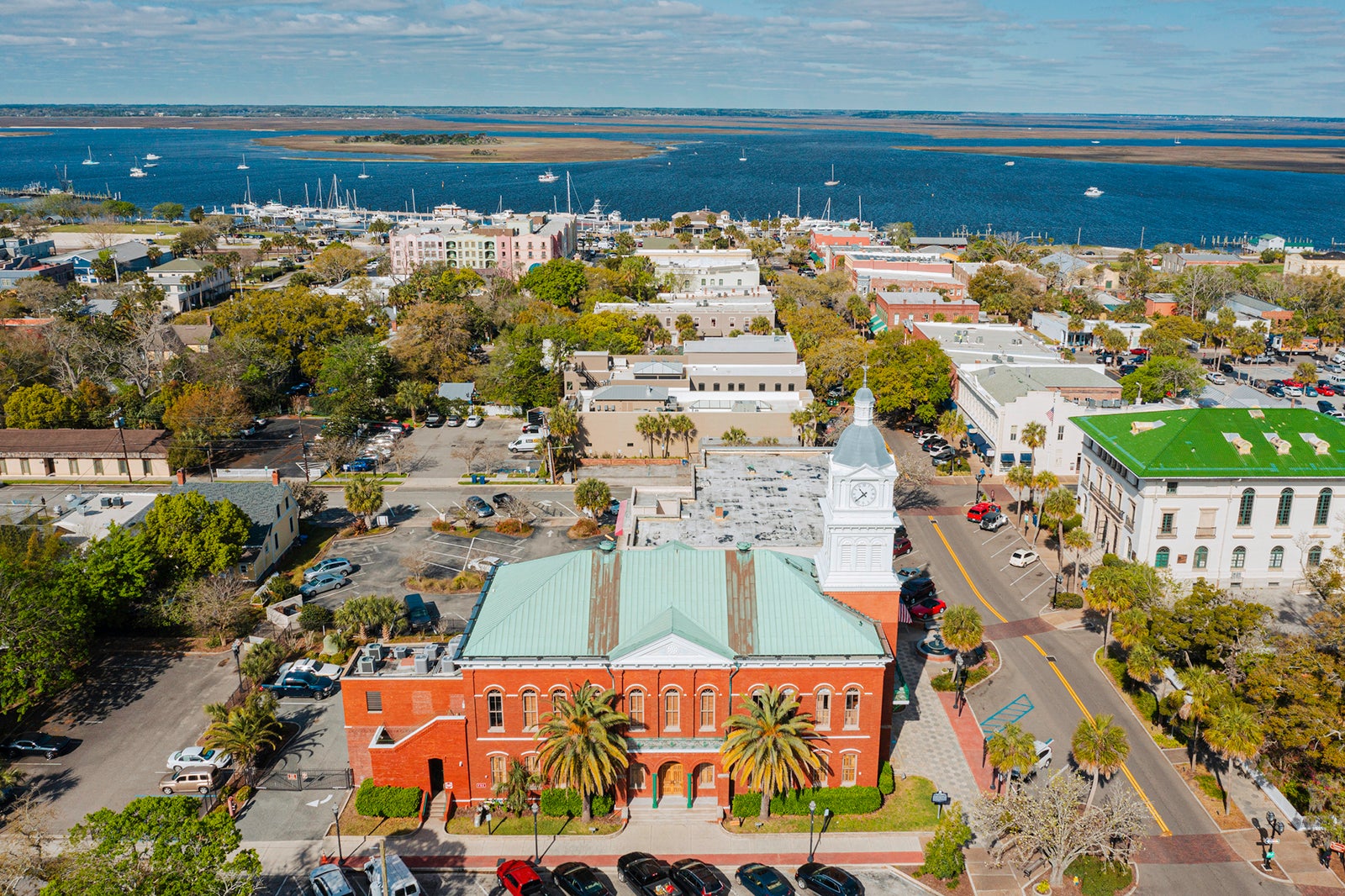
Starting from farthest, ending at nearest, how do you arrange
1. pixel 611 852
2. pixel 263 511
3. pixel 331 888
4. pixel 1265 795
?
pixel 263 511
pixel 1265 795
pixel 611 852
pixel 331 888

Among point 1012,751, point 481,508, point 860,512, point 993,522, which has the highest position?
point 860,512

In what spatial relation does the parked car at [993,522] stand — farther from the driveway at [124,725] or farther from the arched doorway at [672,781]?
the driveway at [124,725]

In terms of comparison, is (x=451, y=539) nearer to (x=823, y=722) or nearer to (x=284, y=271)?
(x=823, y=722)

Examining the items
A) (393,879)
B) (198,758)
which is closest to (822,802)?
(393,879)

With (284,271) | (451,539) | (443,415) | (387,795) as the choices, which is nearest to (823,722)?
(387,795)

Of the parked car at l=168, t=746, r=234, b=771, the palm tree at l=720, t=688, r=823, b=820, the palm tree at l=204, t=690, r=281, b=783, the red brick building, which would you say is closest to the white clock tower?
the red brick building

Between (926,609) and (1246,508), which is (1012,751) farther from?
(1246,508)
